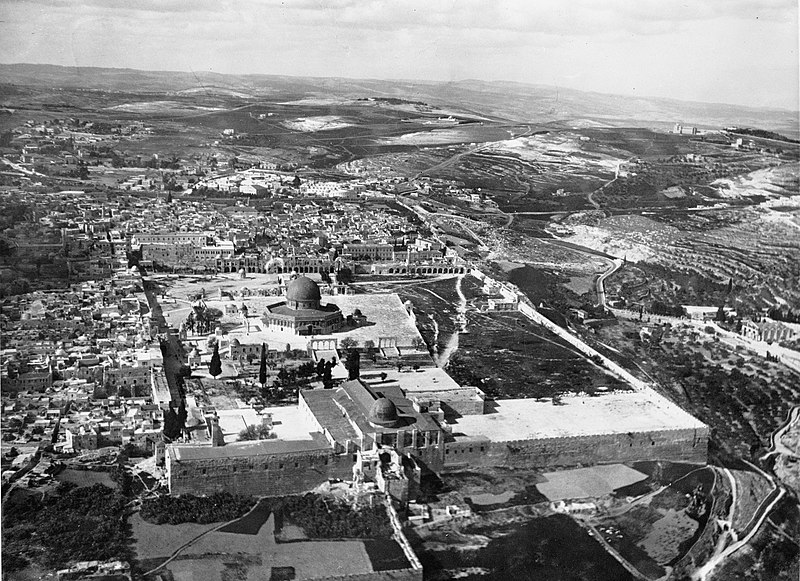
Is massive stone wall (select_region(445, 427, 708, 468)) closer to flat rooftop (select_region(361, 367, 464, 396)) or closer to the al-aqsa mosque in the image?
flat rooftop (select_region(361, 367, 464, 396))

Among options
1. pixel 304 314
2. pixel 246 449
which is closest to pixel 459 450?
pixel 246 449

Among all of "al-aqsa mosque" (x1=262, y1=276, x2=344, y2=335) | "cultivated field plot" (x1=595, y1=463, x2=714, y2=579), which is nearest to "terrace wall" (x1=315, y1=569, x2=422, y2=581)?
"cultivated field plot" (x1=595, y1=463, x2=714, y2=579)

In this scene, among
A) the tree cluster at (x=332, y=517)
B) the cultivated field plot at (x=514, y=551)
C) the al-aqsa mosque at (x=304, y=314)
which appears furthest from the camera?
the al-aqsa mosque at (x=304, y=314)

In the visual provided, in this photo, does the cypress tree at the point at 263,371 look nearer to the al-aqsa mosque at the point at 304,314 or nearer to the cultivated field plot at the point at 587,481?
the al-aqsa mosque at the point at 304,314

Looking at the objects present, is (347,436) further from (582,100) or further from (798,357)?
(582,100)

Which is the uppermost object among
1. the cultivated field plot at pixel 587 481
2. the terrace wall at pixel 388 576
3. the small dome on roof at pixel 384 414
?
the small dome on roof at pixel 384 414

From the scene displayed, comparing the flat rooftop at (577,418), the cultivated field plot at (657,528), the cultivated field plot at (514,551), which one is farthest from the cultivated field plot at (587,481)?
the cultivated field plot at (514,551)

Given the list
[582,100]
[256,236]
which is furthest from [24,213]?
[582,100]
